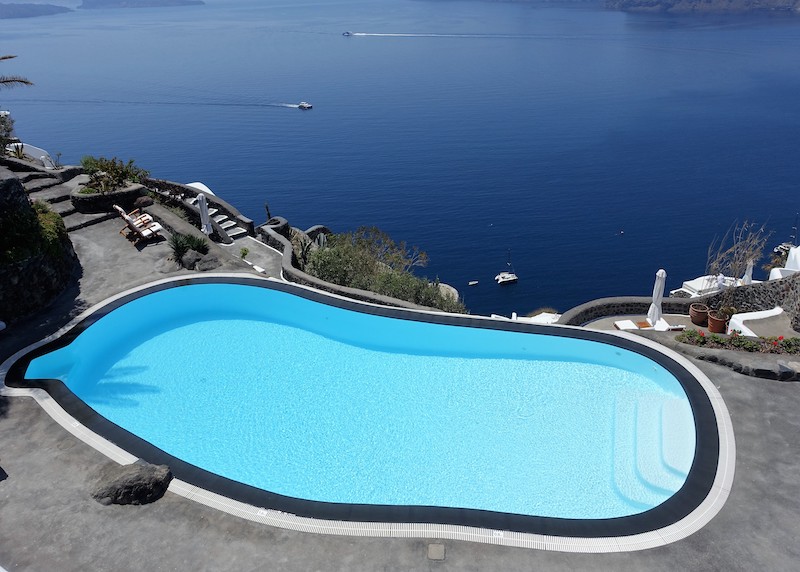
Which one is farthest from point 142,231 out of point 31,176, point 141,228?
point 31,176

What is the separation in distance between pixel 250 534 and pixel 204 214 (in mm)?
16935

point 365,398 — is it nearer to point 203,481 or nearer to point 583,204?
point 203,481

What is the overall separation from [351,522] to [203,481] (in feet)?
11.5

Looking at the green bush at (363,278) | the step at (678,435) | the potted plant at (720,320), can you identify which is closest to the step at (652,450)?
the step at (678,435)

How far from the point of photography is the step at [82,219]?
24.1 meters

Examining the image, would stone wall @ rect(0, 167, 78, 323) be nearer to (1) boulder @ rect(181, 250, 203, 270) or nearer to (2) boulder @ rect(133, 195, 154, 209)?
(1) boulder @ rect(181, 250, 203, 270)

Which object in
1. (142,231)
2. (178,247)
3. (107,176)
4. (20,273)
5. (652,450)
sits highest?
(107,176)

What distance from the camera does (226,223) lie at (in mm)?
27047

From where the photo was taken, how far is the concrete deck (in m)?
10.1

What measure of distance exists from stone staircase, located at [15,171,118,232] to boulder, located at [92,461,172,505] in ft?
52.0

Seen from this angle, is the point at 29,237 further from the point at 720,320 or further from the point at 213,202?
the point at 720,320

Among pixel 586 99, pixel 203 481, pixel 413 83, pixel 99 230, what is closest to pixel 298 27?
pixel 413 83

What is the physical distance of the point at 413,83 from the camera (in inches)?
4355

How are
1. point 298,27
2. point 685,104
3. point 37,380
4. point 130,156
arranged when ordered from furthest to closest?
point 298,27, point 685,104, point 130,156, point 37,380
